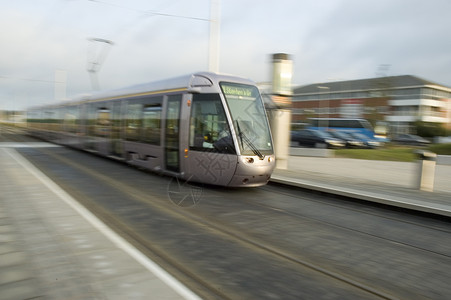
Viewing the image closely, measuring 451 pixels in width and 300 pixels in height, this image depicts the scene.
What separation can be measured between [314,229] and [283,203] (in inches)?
79.3

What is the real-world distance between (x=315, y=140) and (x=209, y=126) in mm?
20740

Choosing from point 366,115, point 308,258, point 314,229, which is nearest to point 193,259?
point 308,258

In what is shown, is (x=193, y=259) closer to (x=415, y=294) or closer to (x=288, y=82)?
(x=415, y=294)

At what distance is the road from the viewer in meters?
3.71

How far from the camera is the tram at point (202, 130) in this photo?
8172 mm

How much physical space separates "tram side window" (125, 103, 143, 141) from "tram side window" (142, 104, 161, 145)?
1.34 ft

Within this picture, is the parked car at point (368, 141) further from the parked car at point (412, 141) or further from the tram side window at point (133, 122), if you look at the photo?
the tram side window at point (133, 122)

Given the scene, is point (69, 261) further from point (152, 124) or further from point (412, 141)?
point (412, 141)

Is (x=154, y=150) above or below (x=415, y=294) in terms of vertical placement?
above

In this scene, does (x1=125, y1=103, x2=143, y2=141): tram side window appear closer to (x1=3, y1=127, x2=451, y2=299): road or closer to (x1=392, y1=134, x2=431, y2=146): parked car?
(x1=3, y1=127, x2=451, y2=299): road

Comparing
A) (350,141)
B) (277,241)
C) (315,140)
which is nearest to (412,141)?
(350,141)

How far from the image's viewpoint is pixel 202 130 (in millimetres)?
8586

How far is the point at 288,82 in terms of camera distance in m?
12.9

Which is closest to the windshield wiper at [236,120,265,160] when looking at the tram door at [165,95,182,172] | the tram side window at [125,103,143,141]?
the tram door at [165,95,182,172]
